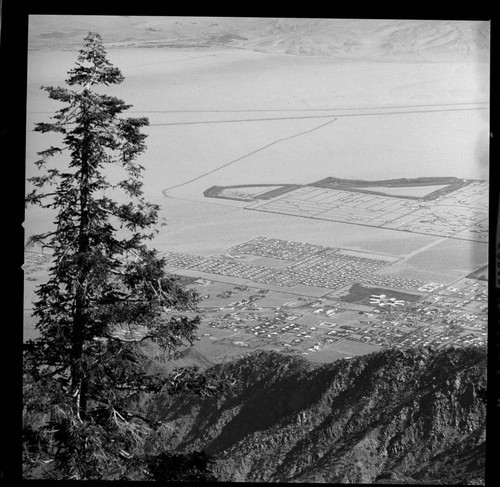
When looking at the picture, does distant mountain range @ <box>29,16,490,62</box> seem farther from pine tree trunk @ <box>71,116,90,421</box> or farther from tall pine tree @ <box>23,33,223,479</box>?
pine tree trunk @ <box>71,116,90,421</box>

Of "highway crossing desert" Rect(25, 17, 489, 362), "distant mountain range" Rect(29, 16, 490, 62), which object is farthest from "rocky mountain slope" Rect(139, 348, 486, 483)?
"distant mountain range" Rect(29, 16, 490, 62)

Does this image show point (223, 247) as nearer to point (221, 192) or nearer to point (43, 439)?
point (221, 192)

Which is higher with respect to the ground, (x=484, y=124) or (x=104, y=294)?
(x=484, y=124)

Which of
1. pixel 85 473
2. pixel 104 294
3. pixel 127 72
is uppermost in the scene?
pixel 127 72

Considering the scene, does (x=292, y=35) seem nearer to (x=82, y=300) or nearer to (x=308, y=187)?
(x=308, y=187)

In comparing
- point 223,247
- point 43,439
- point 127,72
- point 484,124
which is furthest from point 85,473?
point 484,124

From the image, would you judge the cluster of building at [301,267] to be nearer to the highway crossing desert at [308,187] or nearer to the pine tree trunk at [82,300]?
the highway crossing desert at [308,187]

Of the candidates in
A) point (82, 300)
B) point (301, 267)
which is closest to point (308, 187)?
point (301, 267)
